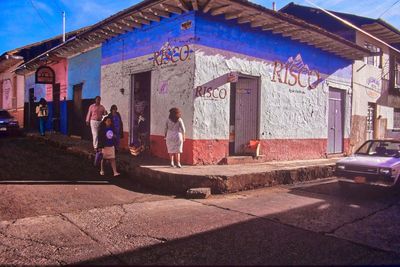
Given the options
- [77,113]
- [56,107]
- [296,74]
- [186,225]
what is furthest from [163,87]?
[56,107]

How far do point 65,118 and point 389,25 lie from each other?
1592 cm

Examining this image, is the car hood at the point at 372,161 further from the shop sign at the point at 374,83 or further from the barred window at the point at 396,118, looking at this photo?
the barred window at the point at 396,118

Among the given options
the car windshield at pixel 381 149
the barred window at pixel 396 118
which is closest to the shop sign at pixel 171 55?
the car windshield at pixel 381 149

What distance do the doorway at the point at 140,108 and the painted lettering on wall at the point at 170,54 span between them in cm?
97

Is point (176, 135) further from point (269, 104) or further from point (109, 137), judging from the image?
point (269, 104)

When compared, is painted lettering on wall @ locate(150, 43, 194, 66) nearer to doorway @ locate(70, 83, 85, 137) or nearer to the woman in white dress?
the woman in white dress

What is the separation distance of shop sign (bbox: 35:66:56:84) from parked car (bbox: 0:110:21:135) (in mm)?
2662

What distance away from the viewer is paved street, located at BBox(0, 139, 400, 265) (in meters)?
3.92

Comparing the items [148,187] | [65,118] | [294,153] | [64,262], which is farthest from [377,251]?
[65,118]

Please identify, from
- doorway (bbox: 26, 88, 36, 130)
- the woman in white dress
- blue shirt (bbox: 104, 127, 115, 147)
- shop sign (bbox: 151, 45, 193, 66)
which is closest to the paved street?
blue shirt (bbox: 104, 127, 115, 147)

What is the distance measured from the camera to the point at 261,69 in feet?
33.4

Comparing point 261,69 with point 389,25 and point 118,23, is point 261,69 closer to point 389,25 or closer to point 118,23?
point 118,23

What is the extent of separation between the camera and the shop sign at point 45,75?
16.3m

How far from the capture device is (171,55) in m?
9.36
